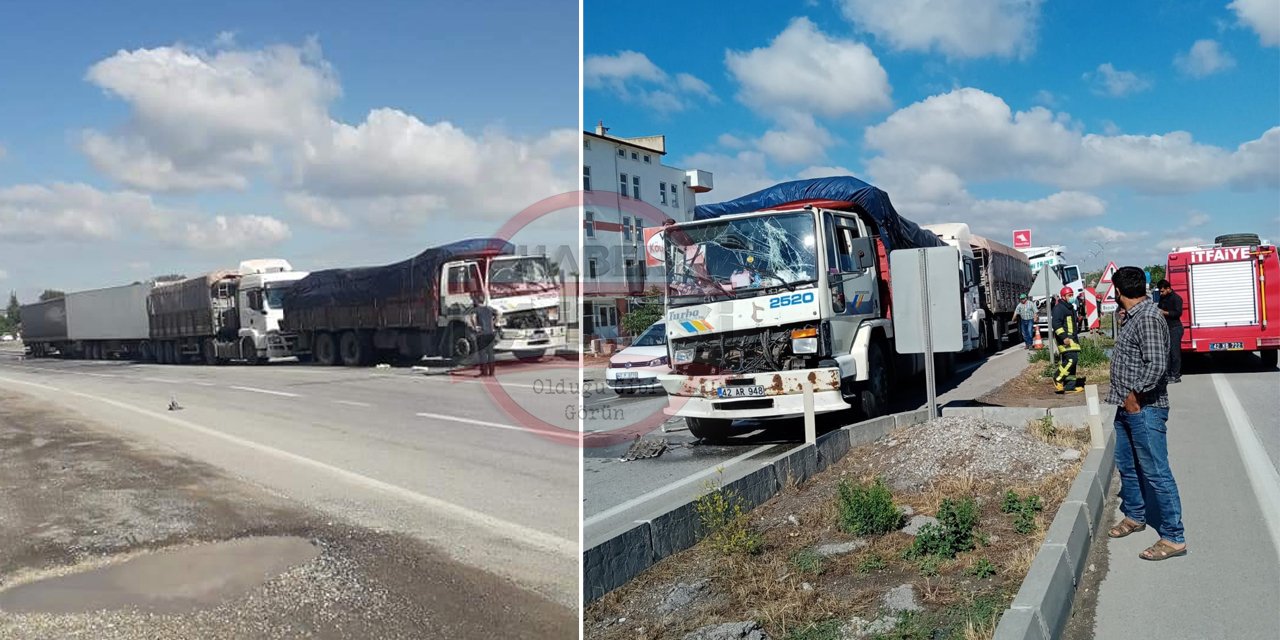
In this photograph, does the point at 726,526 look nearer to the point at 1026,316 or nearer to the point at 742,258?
the point at 742,258

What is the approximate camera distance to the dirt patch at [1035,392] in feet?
46.0

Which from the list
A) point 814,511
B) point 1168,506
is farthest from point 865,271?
point 1168,506

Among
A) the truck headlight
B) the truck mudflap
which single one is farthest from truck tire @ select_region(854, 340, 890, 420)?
the truck headlight

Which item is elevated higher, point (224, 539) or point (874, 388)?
point (874, 388)

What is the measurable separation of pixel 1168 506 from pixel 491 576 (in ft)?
12.9

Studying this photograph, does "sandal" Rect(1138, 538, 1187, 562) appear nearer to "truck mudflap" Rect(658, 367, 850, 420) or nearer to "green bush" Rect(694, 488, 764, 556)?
"green bush" Rect(694, 488, 764, 556)

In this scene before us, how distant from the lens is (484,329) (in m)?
20.6

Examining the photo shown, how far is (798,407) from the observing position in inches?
397

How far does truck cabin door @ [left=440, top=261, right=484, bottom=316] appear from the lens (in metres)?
→ 20.8

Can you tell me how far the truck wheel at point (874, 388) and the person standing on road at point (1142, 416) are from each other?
17.4ft

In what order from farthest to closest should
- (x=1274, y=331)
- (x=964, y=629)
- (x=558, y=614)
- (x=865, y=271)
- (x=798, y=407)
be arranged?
(x=1274, y=331), (x=865, y=271), (x=798, y=407), (x=558, y=614), (x=964, y=629)

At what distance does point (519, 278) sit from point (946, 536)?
13.2 meters

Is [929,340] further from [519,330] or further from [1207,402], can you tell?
[519,330]

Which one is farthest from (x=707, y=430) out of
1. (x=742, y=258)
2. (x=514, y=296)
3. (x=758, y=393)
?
(x=514, y=296)
